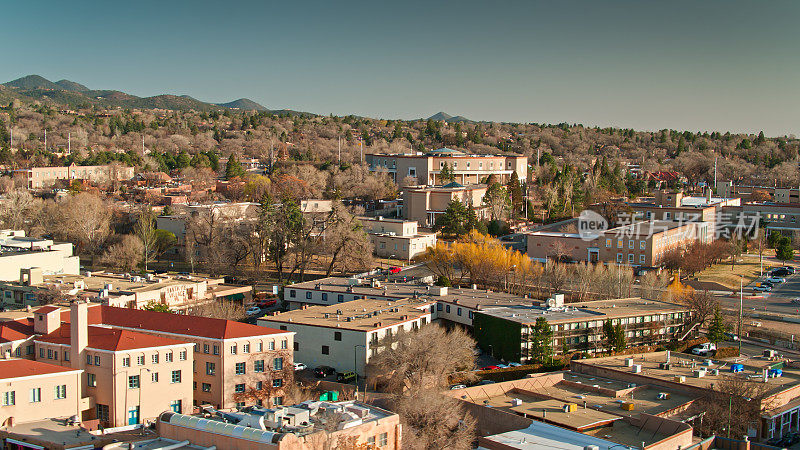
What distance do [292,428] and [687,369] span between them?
43.0 feet

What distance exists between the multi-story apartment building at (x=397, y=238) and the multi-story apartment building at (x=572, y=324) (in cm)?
1315

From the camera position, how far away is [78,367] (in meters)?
18.7

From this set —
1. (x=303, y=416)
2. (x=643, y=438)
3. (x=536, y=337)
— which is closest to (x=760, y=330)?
(x=536, y=337)

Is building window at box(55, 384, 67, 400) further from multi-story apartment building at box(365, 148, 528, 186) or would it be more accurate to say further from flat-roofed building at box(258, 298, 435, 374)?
multi-story apartment building at box(365, 148, 528, 186)

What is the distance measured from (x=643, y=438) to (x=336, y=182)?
39697 mm

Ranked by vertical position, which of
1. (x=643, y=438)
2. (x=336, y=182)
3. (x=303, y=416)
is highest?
(x=336, y=182)

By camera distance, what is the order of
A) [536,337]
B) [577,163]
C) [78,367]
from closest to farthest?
[78,367] → [536,337] → [577,163]

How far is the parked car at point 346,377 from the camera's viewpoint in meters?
22.2

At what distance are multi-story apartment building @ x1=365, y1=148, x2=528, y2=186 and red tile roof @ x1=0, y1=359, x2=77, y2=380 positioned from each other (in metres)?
38.8

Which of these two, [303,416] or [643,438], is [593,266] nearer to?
[643,438]

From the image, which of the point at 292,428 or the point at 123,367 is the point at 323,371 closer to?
Result: the point at 123,367

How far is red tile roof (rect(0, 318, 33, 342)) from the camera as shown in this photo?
65.2ft

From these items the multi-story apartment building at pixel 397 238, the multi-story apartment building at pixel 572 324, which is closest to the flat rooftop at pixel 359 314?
the multi-story apartment building at pixel 572 324

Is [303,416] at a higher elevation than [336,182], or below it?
below
